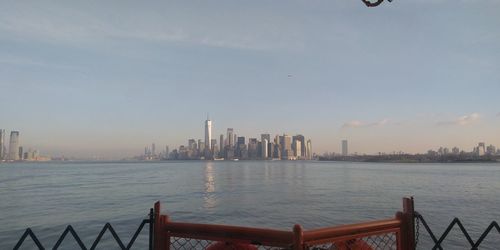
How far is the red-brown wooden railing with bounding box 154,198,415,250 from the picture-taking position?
16.4 ft

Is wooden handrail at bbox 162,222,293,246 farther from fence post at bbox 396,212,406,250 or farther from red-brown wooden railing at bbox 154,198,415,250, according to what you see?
fence post at bbox 396,212,406,250

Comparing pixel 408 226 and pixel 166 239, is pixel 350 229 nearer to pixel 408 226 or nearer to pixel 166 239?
pixel 408 226

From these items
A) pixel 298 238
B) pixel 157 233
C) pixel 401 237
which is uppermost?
pixel 298 238

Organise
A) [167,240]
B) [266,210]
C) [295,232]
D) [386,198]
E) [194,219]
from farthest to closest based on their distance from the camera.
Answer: [386,198] → [266,210] → [194,219] → [167,240] → [295,232]

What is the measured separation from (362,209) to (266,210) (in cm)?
851

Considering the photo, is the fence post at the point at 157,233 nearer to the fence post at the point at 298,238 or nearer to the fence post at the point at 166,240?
the fence post at the point at 166,240

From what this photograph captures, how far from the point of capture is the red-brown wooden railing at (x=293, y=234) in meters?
5.01

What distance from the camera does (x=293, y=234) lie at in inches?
195

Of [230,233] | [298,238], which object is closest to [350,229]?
[298,238]

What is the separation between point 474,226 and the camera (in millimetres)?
25938

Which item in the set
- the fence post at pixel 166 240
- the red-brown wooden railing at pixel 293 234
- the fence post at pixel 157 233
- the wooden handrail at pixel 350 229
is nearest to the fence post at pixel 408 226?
the red-brown wooden railing at pixel 293 234

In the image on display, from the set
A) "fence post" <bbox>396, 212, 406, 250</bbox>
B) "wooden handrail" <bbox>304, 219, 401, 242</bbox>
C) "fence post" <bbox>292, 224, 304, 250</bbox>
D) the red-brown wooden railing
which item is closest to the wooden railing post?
the red-brown wooden railing

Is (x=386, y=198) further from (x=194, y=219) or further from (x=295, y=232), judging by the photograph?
(x=295, y=232)

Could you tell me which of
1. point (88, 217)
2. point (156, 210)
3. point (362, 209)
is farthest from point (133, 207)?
point (156, 210)
